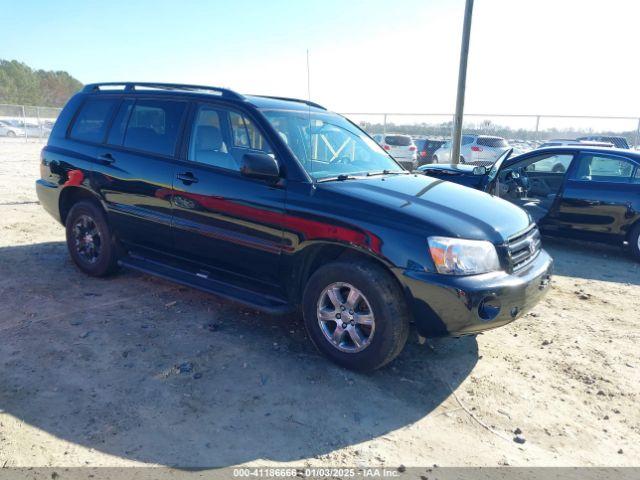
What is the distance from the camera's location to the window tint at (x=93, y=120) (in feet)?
16.6

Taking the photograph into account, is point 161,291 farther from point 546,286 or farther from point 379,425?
point 546,286

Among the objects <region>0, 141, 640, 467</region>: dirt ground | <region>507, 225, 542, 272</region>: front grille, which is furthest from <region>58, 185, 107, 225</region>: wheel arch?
<region>507, 225, 542, 272</region>: front grille

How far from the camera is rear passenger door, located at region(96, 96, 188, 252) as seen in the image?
4.44 meters

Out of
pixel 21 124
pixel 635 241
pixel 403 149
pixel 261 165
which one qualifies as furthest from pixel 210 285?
pixel 21 124

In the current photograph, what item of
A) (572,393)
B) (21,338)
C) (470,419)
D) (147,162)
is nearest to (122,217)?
(147,162)

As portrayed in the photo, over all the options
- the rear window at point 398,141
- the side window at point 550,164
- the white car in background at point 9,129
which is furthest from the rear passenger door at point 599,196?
the white car in background at point 9,129

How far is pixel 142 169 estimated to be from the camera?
4559 mm

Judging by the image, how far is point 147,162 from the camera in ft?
14.9

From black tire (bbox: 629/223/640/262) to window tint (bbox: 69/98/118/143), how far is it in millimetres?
6675

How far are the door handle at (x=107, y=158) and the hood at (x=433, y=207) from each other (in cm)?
237

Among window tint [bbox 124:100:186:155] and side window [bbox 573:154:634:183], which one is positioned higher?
window tint [bbox 124:100:186:155]

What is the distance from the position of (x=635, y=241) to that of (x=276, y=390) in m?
5.78

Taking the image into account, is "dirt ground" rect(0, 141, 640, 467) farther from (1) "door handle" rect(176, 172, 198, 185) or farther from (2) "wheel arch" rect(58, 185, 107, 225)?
(1) "door handle" rect(176, 172, 198, 185)

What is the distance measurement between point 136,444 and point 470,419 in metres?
1.99
